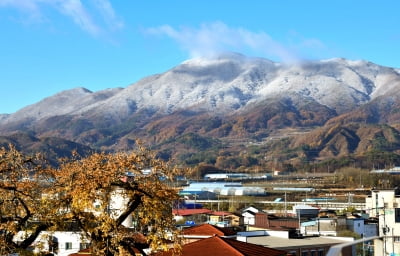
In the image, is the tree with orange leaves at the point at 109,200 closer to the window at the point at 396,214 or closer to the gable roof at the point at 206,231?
the gable roof at the point at 206,231

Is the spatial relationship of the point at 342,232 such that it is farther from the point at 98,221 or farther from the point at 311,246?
the point at 98,221

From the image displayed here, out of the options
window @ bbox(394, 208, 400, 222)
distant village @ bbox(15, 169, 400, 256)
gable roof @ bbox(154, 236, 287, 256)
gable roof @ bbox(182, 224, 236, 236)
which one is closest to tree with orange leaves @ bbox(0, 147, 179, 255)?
distant village @ bbox(15, 169, 400, 256)

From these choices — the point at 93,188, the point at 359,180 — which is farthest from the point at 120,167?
the point at 359,180

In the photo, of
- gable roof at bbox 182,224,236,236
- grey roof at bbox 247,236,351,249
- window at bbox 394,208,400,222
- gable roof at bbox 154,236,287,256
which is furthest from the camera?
window at bbox 394,208,400,222

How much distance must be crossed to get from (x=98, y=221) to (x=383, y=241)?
11111 millimetres

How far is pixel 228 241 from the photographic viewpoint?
24500 mm

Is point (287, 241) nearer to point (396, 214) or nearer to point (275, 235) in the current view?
point (275, 235)

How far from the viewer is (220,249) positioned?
23453mm

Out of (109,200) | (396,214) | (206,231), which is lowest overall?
(206,231)

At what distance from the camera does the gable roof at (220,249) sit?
75.2 ft

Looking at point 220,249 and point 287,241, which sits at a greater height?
point 220,249

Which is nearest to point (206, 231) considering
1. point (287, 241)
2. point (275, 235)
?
point (287, 241)

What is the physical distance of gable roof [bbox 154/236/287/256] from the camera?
22.9 meters

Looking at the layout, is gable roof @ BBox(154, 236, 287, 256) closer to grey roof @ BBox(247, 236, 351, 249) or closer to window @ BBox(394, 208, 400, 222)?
grey roof @ BBox(247, 236, 351, 249)
